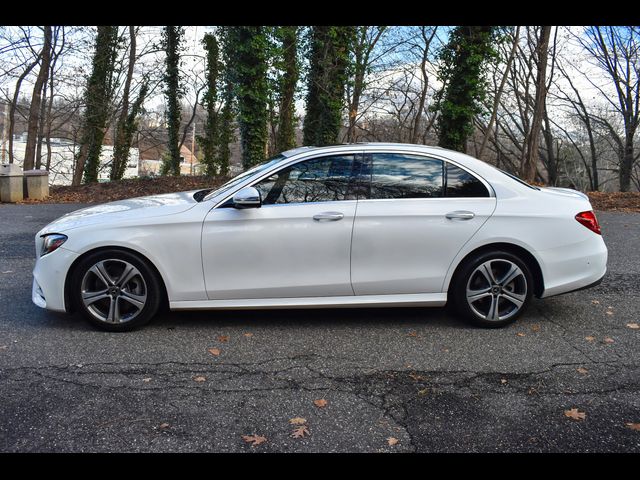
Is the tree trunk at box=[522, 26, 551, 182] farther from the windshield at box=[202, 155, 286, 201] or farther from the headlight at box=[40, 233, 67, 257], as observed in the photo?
the headlight at box=[40, 233, 67, 257]

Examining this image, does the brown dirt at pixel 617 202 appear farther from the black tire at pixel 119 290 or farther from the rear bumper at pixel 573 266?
the black tire at pixel 119 290

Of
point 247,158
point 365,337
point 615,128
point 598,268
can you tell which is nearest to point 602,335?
point 598,268

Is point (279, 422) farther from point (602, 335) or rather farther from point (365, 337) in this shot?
point (602, 335)

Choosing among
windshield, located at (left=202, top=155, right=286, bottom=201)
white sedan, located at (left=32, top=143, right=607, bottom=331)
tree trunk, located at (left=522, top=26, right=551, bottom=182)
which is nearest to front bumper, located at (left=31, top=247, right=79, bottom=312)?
white sedan, located at (left=32, top=143, right=607, bottom=331)

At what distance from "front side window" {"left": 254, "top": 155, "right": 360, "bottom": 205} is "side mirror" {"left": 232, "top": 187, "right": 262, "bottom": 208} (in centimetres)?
14

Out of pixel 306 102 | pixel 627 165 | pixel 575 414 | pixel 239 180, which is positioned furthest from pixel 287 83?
pixel 627 165

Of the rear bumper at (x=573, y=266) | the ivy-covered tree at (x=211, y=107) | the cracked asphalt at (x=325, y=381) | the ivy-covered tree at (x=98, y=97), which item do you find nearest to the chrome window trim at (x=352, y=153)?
the rear bumper at (x=573, y=266)

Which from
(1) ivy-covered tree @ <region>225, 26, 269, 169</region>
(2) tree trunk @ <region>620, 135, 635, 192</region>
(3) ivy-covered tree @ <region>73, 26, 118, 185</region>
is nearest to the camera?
(1) ivy-covered tree @ <region>225, 26, 269, 169</region>

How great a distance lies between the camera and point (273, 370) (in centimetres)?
376

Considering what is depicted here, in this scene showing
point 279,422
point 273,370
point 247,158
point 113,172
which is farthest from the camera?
point 113,172

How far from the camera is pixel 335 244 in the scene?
14.5 ft

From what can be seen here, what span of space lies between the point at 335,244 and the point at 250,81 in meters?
12.1

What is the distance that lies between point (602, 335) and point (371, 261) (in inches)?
81.7

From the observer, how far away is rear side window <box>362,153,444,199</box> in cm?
459
